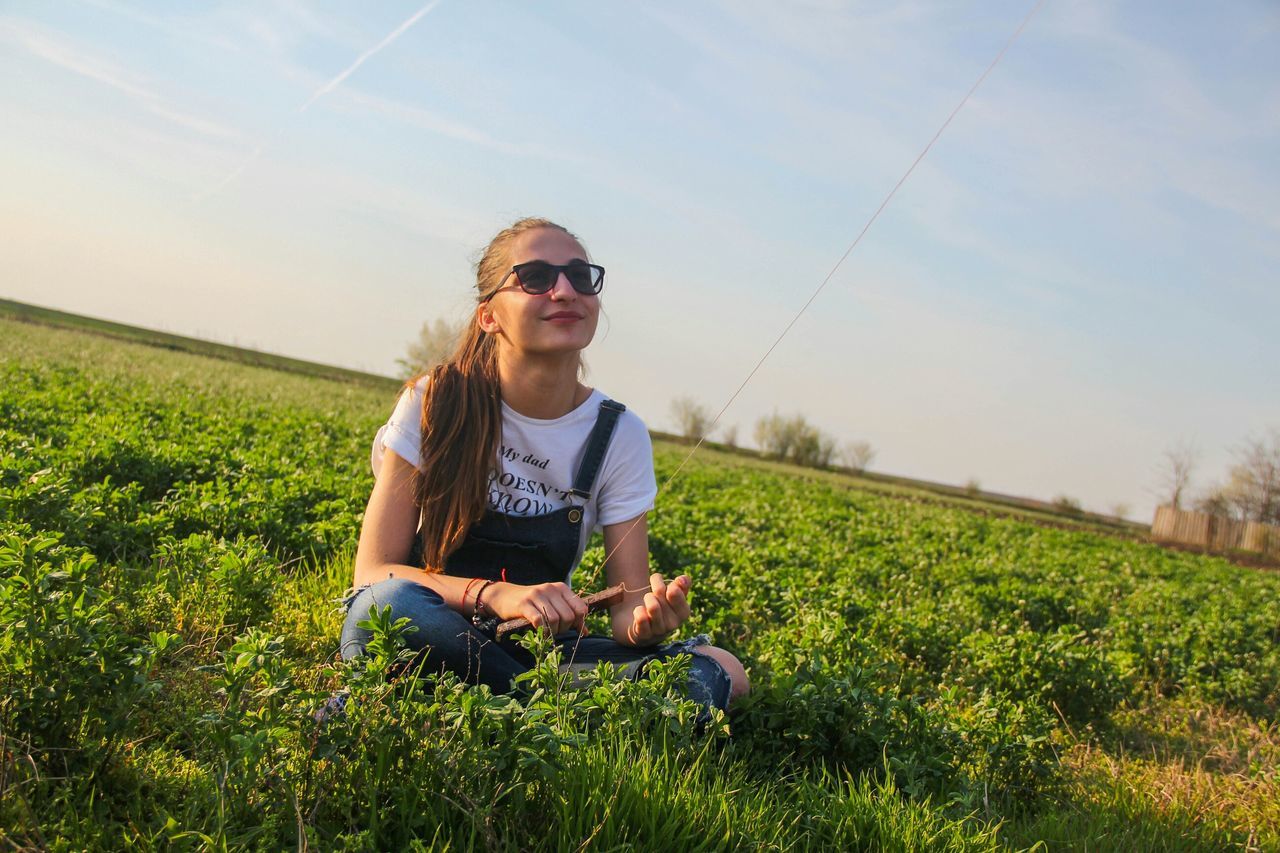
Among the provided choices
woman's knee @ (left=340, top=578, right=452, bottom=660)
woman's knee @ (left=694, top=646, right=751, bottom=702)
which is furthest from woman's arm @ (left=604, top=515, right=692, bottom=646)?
woman's knee @ (left=340, top=578, right=452, bottom=660)

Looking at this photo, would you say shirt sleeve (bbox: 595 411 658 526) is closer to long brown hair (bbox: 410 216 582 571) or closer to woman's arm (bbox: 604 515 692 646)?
woman's arm (bbox: 604 515 692 646)

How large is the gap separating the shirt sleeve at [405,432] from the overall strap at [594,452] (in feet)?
1.99

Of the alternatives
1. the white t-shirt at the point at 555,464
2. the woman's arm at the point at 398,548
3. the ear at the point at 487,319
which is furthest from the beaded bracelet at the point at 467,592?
the ear at the point at 487,319

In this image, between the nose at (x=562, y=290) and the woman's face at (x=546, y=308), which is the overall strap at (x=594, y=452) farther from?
the nose at (x=562, y=290)

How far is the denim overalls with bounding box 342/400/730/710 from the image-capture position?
9.34ft

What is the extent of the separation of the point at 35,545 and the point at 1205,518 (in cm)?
5720

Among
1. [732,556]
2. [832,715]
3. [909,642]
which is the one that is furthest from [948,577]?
[832,715]

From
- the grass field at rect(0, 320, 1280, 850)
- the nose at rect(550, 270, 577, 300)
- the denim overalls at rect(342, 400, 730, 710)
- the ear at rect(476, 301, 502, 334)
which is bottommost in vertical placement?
the grass field at rect(0, 320, 1280, 850)

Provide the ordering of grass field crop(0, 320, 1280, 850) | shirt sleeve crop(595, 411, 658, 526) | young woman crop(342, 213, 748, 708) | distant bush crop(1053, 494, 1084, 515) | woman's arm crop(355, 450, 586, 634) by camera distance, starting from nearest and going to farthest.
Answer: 1. grass field crop(0, 320, 1280, 850)
2. woman's arm crop(355, 450, 586, 634)
3. young woman crop(342, 213, 748, 708)
4. shirt sleeve crop(595, 411, 658, 526)
5. distant bush crop(1053, 494, 1084, 515)

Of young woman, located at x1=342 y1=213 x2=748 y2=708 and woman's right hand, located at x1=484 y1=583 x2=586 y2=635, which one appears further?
young woman, located at x1=342 y1=213 x2=748 y2=708

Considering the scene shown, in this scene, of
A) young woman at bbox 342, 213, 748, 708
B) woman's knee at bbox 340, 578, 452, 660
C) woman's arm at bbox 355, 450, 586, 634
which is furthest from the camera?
young woman at bbox 342, 213, 748, 708

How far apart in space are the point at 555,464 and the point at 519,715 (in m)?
1.39

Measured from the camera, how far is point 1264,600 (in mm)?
13188

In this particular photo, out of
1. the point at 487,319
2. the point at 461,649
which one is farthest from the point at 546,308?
the point at 461,649
